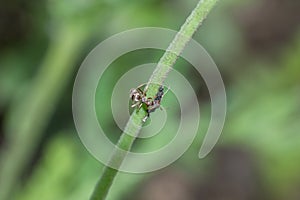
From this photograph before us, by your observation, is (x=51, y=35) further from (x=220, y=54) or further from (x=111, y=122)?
(x=220, y=54)

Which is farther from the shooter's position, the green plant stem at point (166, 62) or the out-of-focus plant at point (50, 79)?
the out-of-focus plant at point (50, 79)

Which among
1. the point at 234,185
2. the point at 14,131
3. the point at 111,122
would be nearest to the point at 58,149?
the point at 14,131

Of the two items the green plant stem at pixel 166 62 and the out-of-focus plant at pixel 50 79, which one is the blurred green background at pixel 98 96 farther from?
the green plant stem at pixel 166 62

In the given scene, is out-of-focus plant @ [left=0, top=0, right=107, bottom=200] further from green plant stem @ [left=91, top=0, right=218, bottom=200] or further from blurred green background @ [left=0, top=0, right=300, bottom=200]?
green plant stem @ [left=91, top=0, right=218, bottom=200]

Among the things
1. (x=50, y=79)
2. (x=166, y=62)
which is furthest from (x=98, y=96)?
(x=166, y=62)

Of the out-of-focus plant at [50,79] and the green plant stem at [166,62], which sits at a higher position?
the out-of-focus plant at [50,79]

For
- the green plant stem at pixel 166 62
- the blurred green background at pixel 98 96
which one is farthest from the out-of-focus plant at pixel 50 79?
the green plant stem at pixel 166 62

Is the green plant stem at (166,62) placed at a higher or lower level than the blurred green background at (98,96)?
lower

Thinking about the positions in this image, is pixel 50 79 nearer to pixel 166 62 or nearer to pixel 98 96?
pixel 98 96
